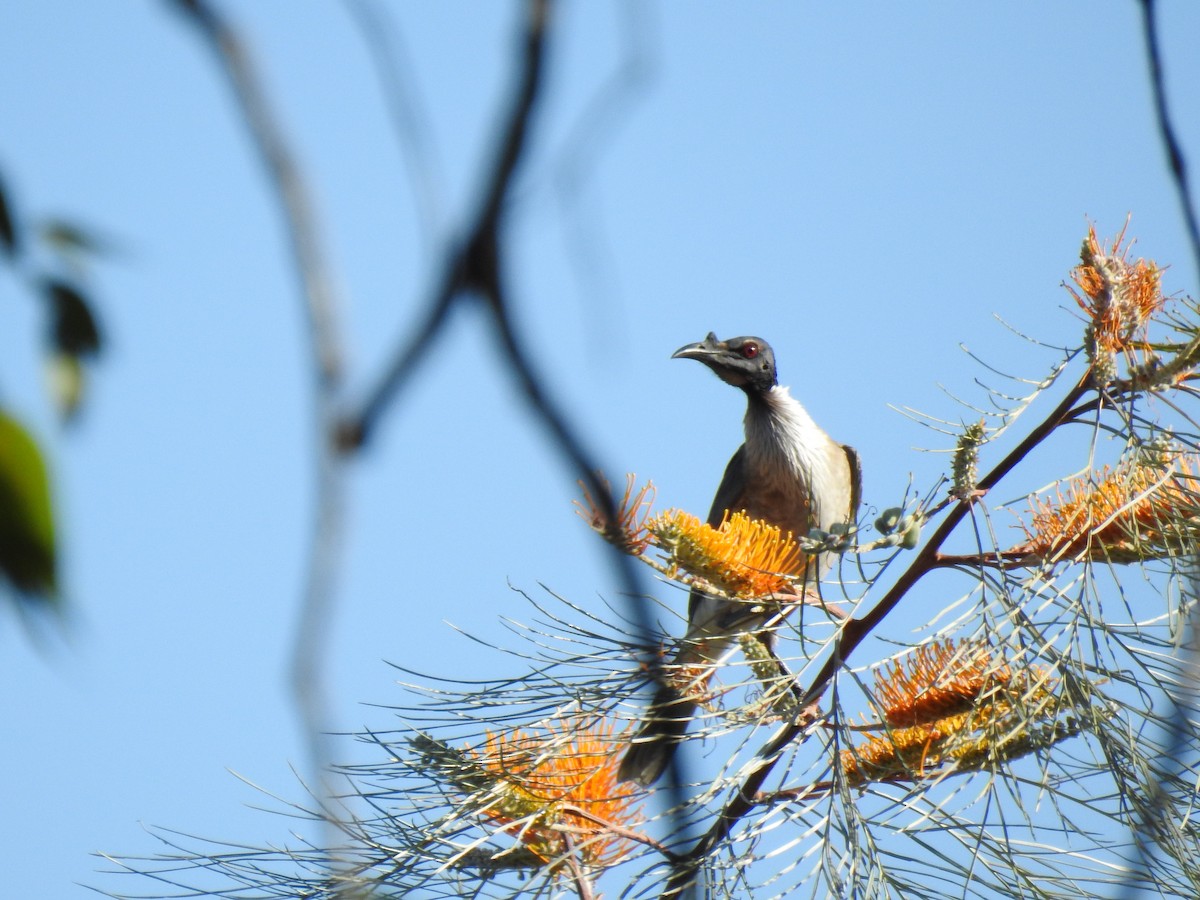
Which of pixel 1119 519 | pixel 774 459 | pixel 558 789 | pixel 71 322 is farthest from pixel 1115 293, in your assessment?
pixel 774 459

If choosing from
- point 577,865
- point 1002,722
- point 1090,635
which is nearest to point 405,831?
A: point 577,865

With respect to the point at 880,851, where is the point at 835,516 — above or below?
above

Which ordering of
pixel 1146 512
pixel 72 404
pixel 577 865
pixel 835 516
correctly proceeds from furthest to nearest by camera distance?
pixel 835 516, pixel 1146 512, pixel 577 865, pixel 72 404

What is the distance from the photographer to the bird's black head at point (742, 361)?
19.1 ft

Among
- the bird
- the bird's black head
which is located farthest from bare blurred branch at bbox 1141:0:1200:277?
the bird's black head

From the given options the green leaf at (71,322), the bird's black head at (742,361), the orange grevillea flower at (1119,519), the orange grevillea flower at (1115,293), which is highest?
the bird's black head at (742,361)

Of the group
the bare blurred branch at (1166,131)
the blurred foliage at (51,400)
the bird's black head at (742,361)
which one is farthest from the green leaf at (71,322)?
the bird's black head at (742,361)

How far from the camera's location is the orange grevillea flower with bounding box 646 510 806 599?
8.75 feet

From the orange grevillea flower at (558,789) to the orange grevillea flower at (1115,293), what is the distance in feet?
4.40

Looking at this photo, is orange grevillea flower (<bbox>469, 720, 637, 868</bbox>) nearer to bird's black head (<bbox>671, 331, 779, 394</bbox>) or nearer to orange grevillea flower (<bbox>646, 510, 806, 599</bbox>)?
orange grevillea flower (<bbox>646, 510, 806, 599</bbox>)

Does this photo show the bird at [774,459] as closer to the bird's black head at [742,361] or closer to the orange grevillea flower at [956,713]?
the bird's black head at [742,361]

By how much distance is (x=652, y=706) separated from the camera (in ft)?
8.53

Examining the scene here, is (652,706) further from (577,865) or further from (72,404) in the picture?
(72,404)

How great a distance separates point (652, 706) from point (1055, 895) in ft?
3.00
